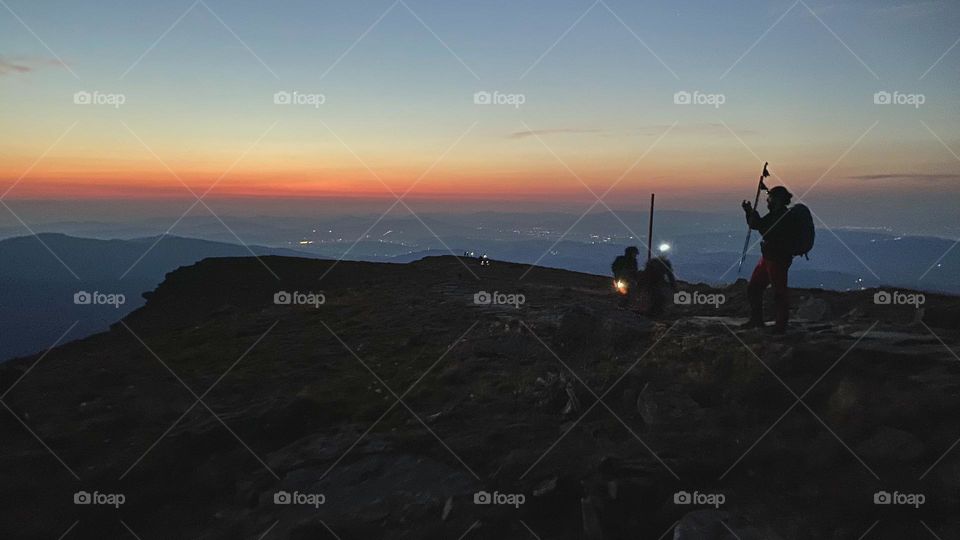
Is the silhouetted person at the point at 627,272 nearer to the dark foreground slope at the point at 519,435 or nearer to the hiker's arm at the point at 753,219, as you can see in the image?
the dark foreground slope at the point at 519,435

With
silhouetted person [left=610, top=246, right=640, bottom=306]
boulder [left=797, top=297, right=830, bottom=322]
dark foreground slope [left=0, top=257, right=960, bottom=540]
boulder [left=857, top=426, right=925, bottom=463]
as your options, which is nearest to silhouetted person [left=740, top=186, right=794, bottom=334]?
dark foreground slope [left=0, top=257, right=960, bottom=540]

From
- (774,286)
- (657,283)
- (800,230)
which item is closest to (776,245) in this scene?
(800,230)

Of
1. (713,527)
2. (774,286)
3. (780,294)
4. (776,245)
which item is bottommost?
(713,527)

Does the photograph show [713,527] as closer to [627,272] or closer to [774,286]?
[774,286]

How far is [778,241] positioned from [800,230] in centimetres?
41

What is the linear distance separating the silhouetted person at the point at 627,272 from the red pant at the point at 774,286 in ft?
15.2

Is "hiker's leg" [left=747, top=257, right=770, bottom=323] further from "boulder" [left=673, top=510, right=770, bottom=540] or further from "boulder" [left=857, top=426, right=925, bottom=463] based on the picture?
"boulder" [left=673, top=510, right=770, bottom=540]

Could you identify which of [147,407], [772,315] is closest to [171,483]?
[147,407]

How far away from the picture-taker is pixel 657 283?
549 inches

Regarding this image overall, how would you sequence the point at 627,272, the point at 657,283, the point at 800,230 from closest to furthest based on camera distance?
1. the point at 800,230
2. the point at 657,283
3. the point at 627,272

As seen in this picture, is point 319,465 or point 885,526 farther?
point 319,465

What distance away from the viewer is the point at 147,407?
1043 cm

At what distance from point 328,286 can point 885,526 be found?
73.5ft

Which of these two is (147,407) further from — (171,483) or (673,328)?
(673,328)
